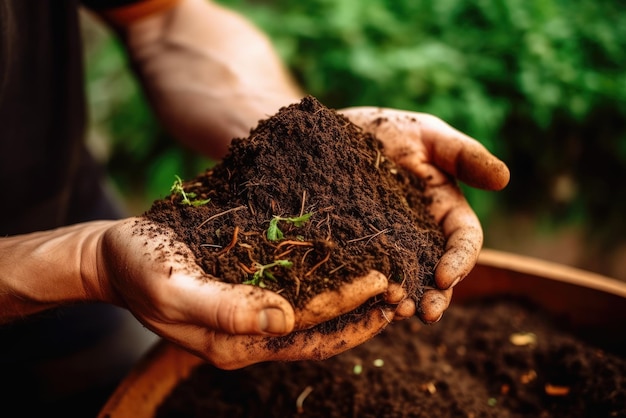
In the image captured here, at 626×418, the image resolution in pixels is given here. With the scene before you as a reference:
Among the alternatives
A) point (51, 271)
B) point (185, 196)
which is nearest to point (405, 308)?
point (185, 196)

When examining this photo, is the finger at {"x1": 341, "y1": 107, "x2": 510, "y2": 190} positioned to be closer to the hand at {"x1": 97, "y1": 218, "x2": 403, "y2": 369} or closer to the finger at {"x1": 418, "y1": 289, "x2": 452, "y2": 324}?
the finger at {"x1": 418, "y1": 289, "x2": 452, "y2": 324}

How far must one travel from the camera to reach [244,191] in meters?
1.66

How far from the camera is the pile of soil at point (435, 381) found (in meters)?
1.90

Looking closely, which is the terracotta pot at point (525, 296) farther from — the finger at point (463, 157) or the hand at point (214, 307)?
the finger at point (463, 157)

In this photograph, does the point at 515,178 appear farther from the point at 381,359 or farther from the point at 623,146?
the point at 381,359

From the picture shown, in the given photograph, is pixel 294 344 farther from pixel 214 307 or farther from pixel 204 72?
pixel 204 72

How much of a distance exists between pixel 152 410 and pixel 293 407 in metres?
0.51

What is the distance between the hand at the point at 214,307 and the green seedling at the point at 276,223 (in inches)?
8.4

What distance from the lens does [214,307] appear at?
50.7 inches

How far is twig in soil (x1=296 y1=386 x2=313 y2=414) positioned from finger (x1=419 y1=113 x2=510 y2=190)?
97 cm

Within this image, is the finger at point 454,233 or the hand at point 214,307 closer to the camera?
the hand at point 214,307

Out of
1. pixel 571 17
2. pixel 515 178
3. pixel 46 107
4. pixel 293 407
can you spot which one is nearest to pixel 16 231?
pixel 46 107

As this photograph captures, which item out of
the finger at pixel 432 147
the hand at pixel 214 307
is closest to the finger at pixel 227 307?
the hand at pixel 214 307

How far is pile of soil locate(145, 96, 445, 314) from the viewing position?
1.43 metres
